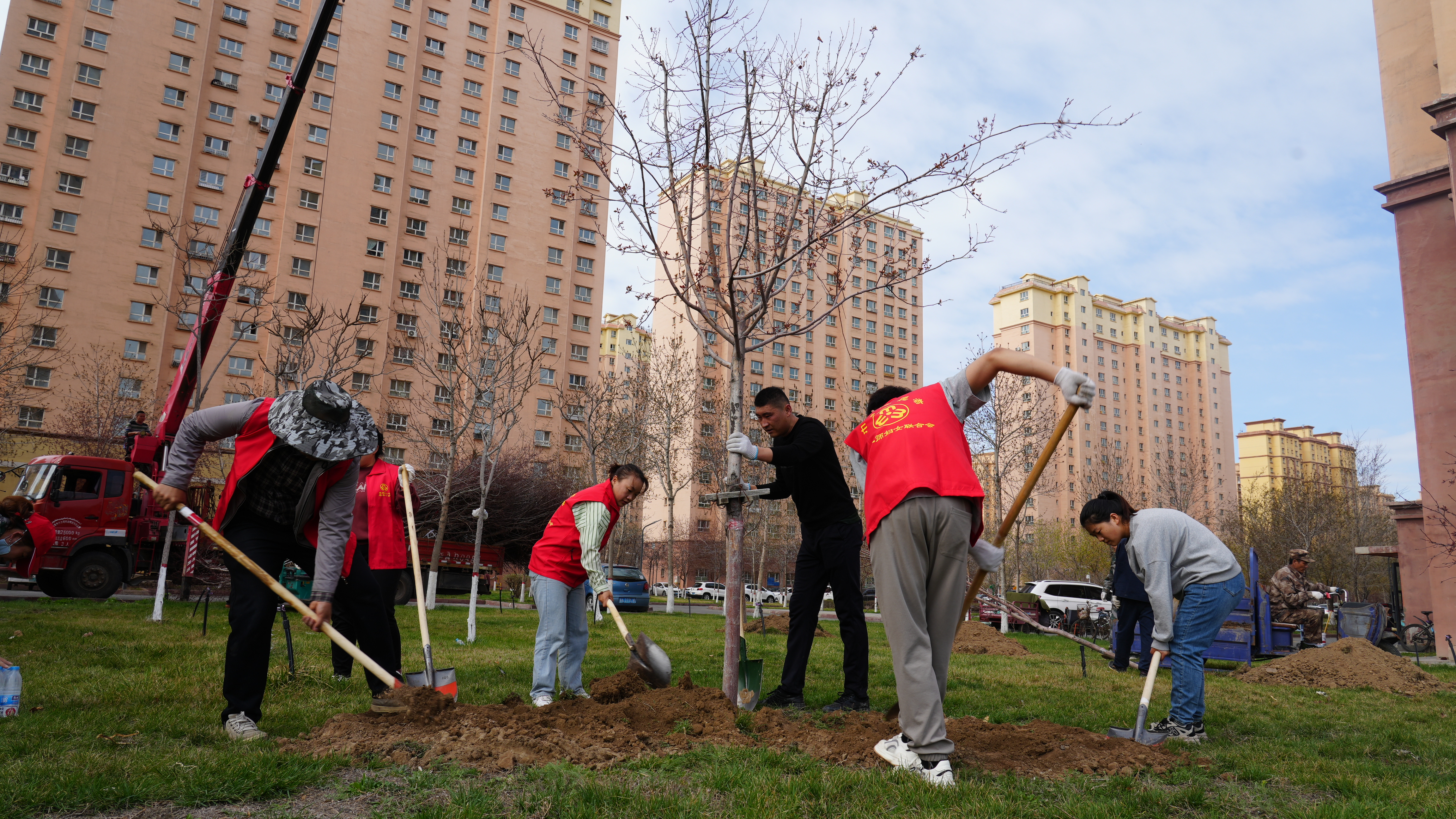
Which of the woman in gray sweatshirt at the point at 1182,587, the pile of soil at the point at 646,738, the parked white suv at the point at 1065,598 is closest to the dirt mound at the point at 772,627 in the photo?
the woman in gray sweatshirt at the point at 1182,587

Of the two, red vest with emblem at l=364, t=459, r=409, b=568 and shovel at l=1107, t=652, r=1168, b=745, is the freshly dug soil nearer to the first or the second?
red vest with emblem at l=364, t=459, r=409, b=568

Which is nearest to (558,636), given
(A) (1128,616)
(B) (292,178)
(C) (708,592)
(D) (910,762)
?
(D) (910,762)

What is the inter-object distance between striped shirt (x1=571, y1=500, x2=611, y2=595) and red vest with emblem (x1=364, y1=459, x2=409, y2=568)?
1920 mm

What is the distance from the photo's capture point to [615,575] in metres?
21.7

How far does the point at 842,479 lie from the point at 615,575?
1695cm

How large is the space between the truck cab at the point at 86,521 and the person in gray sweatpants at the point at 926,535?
51.6 ft

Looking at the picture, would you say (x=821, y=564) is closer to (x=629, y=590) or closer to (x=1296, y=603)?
(x=1296, y=603)

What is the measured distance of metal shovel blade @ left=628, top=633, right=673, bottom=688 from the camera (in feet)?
18.5

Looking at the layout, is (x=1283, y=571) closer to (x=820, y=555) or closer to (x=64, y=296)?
(x=820, y=555)

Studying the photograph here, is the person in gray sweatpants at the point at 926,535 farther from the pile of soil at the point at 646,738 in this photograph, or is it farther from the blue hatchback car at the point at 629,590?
the blue hatchback car at the point at 629,590

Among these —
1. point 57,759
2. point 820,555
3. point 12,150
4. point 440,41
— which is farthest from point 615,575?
point 440,41

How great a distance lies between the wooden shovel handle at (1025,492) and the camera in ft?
12.7

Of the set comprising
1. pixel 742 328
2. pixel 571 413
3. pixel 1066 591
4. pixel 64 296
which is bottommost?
pixel 1066 591

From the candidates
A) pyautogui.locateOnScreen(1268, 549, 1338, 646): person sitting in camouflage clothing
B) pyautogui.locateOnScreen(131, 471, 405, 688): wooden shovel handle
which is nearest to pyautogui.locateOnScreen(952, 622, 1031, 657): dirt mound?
pyautogui.locateOnScreen(1268, 549, 1338, 646): person sitting in camouflage clothing
